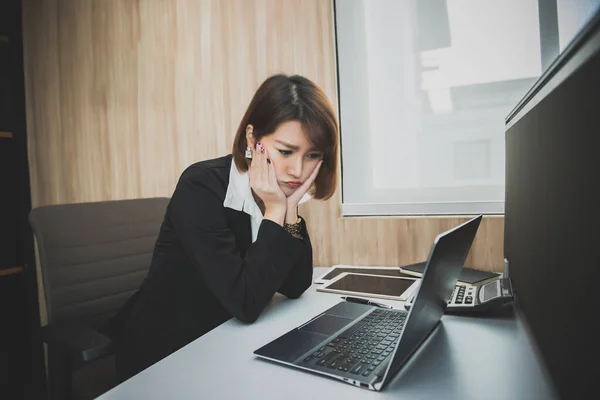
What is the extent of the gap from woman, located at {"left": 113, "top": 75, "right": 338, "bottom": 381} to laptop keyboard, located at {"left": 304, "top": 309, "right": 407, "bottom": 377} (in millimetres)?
244

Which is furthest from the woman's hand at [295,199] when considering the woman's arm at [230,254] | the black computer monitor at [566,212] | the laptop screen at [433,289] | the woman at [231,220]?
the black computer monitor at [566,212]

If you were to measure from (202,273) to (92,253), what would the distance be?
461 mm

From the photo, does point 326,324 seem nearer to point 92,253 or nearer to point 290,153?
point 290,153

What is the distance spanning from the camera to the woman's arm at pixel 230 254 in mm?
929

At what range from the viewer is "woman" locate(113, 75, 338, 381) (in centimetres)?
102

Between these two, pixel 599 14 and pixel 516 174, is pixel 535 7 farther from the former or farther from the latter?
pixel 599 14

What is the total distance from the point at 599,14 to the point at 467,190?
1118 mm

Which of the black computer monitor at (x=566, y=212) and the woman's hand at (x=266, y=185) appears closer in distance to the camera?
the black computer monitor at (x=566, y=212)

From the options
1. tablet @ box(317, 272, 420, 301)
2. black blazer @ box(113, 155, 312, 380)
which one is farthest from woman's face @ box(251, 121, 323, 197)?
tablet @ box(317, 272, 420, 301)

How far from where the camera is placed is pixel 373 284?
1.22 m

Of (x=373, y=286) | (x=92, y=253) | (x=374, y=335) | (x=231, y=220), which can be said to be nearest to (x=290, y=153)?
(x=231, y=220)

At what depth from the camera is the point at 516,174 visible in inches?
37.1

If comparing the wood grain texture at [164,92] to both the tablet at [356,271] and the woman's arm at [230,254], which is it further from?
the woman's arm at [230,254]

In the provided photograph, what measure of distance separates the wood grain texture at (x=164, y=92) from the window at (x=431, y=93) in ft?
0.26
